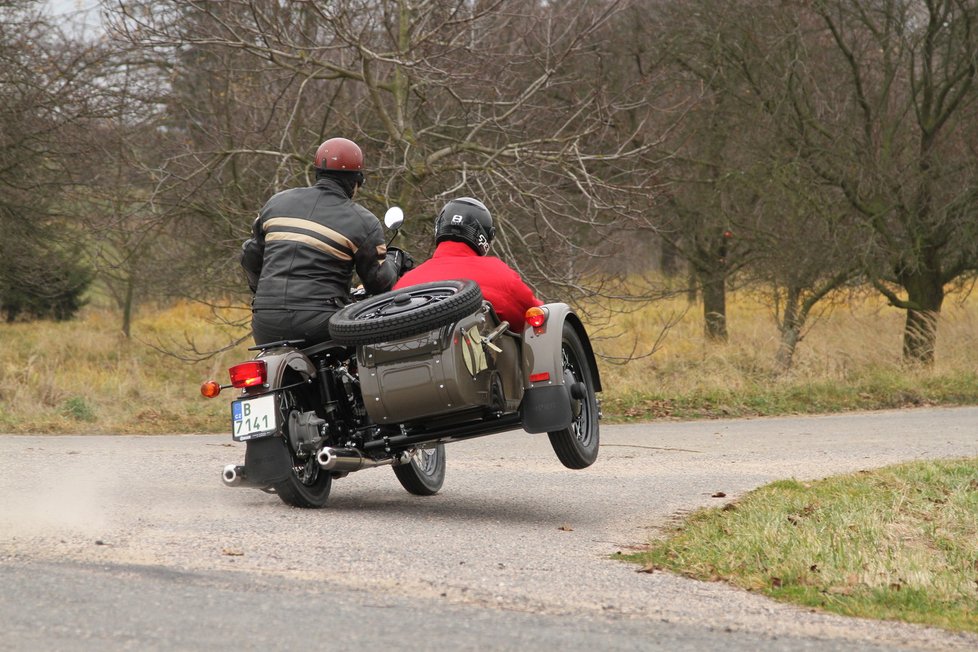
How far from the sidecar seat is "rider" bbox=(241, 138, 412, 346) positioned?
51cm

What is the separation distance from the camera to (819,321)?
21.4m

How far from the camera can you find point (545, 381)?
700 cm

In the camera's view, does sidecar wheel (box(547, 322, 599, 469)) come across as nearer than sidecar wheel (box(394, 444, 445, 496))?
Yes

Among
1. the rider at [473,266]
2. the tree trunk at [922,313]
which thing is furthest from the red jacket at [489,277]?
the tree trunk at [922,313]

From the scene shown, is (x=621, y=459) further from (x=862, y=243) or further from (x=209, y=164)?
(x=862, y=243)

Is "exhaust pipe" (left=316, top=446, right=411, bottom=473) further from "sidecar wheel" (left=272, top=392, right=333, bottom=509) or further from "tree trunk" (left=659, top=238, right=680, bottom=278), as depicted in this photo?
"tree trunk" (left=659, top=238, right=680, bottom=278)

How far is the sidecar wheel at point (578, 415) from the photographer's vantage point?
725 cm

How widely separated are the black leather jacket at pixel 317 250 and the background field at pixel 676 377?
19.7 ft

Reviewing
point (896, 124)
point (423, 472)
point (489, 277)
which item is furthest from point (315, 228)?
point (896, 124)

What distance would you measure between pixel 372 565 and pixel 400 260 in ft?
8.89

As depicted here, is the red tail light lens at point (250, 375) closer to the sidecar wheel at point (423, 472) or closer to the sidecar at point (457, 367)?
the sidecar at point (457, 367)

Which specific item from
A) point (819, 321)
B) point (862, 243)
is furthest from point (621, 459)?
point (819, 321)

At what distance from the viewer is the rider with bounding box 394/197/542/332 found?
7137 millimetres

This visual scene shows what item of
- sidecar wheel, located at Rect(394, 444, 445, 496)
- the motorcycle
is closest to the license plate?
the motorcycle
